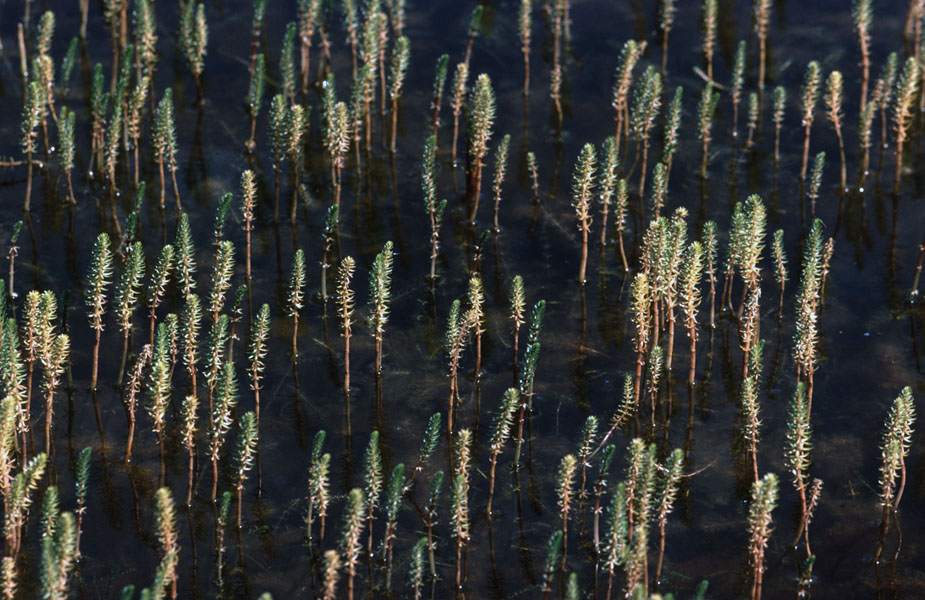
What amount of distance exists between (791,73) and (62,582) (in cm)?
675

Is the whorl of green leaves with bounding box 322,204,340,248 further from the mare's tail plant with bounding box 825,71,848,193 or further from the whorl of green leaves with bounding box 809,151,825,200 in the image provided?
the mare's tail plant with bounding box 825,71,848,193

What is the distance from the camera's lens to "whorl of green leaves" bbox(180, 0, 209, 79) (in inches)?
416

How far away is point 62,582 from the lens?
661cm

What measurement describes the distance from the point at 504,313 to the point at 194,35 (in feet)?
10.7

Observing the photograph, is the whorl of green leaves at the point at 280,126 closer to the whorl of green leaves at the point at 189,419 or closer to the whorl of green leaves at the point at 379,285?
the whorl of green leaves at the point at 379,285

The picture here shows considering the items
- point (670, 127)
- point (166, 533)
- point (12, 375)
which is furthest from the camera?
point (670, 127)

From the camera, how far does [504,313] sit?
29.5 feet

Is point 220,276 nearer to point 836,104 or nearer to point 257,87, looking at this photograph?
point 257,87

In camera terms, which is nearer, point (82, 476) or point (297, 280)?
point (82, 476)

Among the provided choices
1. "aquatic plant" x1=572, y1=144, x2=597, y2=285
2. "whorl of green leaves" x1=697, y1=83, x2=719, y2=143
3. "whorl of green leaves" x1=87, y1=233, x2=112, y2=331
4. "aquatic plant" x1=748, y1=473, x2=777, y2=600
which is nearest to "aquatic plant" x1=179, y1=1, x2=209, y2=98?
"whorl of green leaves" x1=87, y1=233, x2=112, y2=331

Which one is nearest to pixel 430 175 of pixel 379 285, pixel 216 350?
pixel 379 285

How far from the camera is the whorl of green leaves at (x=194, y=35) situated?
34.7ft

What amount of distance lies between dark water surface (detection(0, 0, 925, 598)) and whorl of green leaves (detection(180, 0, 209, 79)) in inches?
11.3

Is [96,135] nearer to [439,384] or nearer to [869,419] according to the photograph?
[439,384]
